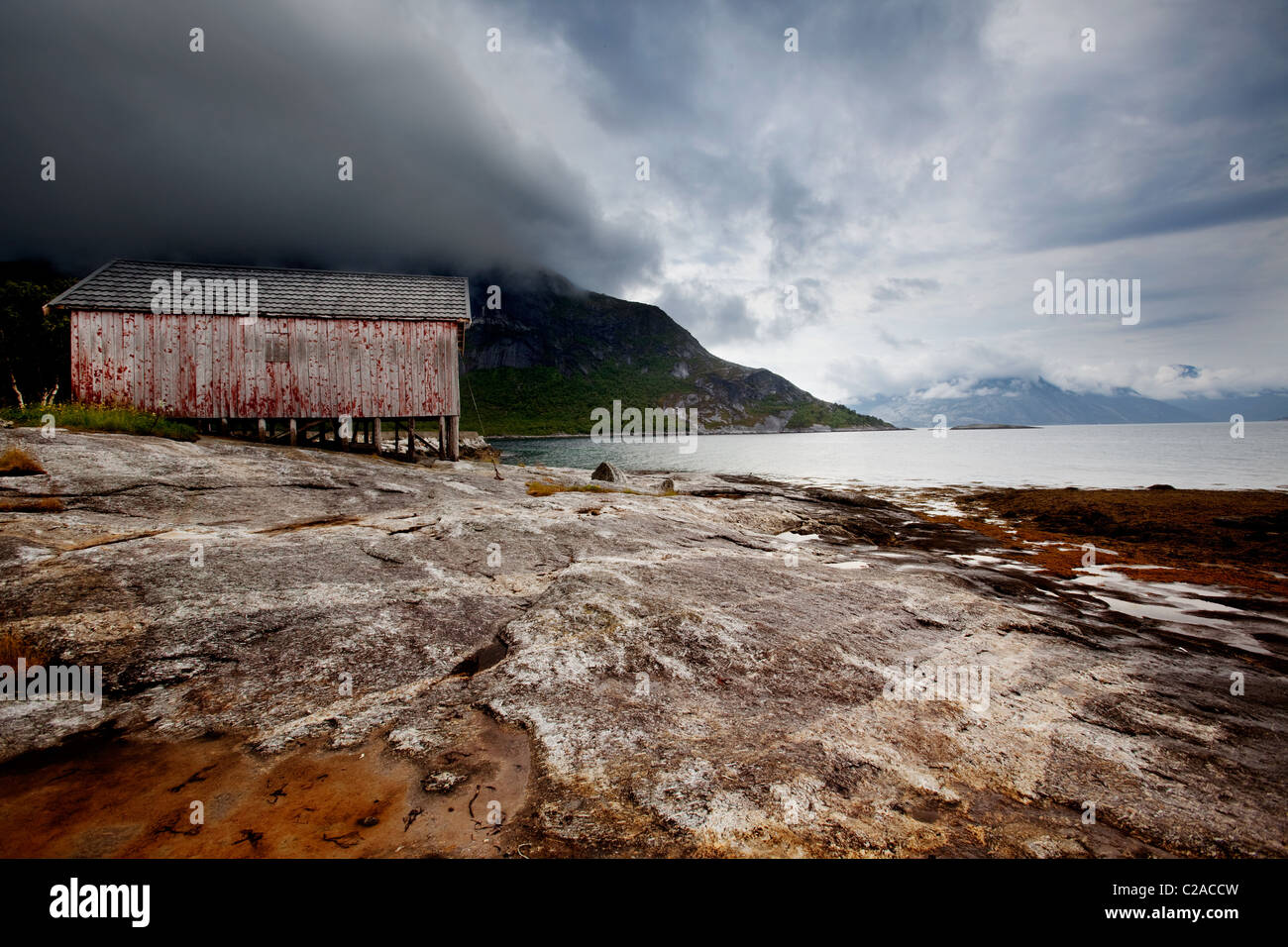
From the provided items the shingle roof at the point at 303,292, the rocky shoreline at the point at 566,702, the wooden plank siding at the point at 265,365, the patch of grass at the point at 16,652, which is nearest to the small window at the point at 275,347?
the wooden plank siding at the point at 265,365

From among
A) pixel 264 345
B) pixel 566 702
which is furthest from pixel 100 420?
pixel 566 702

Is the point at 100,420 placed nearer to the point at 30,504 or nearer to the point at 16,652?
the point at 30,504

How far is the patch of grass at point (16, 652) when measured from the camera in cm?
536

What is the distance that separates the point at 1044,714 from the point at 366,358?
2505cm

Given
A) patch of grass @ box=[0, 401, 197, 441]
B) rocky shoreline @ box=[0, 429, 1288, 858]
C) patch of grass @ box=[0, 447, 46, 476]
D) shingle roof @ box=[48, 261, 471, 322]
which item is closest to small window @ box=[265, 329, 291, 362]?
shingle roof @ box=[48, 261, 471, 322]

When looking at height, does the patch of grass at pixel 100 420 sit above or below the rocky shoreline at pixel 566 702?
above

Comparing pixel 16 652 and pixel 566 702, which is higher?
pixel 16 652

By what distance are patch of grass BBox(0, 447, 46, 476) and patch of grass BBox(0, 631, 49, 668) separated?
716 cm

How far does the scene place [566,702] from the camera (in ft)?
17.4

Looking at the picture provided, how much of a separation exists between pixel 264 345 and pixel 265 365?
830 mm

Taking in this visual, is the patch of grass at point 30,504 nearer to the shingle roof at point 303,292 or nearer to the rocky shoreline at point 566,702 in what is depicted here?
the rocky shoreline at point 566,702

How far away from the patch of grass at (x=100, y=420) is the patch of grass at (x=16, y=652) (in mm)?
13003

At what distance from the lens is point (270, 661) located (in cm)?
580
